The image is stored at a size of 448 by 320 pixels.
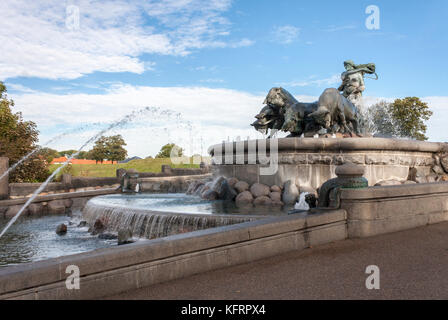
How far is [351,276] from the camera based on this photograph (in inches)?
179

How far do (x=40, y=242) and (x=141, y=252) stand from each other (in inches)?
275

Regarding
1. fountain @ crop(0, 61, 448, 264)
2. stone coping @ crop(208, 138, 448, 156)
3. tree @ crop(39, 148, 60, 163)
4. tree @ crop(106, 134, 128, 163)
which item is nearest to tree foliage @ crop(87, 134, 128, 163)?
tree @ crop(106, 134, 128, 163)

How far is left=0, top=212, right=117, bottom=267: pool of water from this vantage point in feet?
27.0

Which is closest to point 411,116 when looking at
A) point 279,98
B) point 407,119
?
point 407,119

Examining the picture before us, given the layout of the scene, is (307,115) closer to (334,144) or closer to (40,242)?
(334,144)

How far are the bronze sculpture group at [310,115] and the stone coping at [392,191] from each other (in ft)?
19.6

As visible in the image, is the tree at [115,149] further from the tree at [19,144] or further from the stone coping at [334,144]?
the stone coping at [334,144]

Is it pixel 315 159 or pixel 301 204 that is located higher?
pixel 315 159

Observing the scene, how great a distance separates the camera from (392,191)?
7.18 m

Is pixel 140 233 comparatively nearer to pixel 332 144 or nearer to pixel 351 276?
pixel 351 276

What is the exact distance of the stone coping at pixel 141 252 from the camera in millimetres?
3416

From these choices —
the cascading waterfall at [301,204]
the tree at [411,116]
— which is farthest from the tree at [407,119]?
the cascading waterfall at [301,204]
